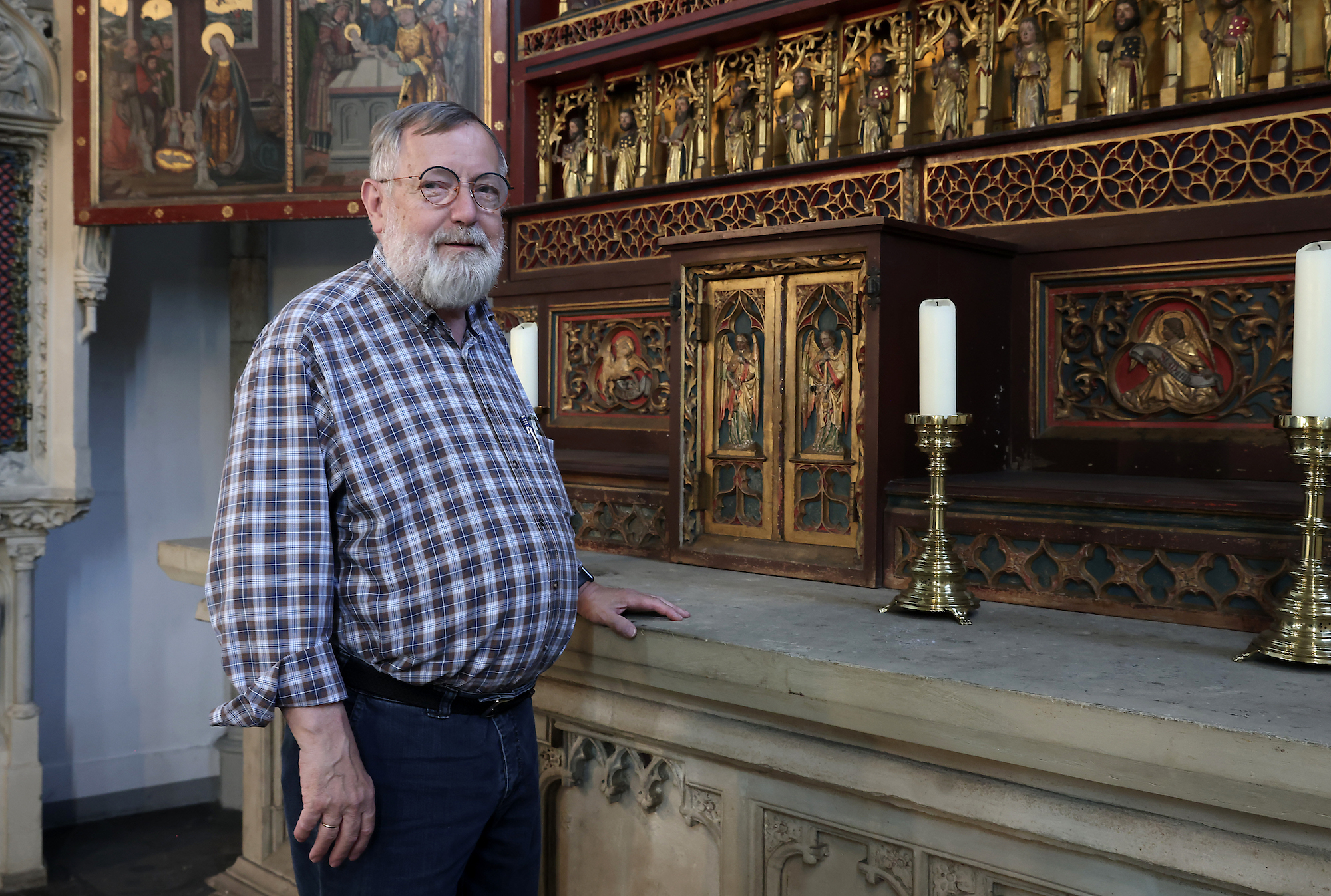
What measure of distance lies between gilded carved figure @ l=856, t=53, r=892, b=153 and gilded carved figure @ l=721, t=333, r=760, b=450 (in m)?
0.79

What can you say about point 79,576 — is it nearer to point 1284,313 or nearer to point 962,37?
point 962,37

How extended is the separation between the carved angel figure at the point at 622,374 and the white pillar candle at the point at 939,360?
1.49 metres

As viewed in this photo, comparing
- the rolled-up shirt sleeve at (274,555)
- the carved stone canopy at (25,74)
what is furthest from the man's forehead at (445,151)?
the carved stone canopy at (25,74)

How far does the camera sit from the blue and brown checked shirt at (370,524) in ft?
5.08

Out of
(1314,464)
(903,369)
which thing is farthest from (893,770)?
(903,369)

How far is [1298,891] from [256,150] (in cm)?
477

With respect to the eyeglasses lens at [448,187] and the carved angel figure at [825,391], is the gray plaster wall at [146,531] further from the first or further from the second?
the eyeglasses lens at [448,187]

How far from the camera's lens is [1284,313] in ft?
8.02

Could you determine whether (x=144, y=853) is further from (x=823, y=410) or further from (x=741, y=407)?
(x=823, y=410)

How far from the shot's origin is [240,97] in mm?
5043

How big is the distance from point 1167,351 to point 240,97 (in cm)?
418

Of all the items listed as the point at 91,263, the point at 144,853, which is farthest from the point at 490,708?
the point at 144,853

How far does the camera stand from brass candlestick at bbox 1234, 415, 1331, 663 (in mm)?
1771

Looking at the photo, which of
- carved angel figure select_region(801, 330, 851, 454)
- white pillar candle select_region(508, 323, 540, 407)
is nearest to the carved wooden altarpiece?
carved angel figure select_region(801, 330, 851, 454)
